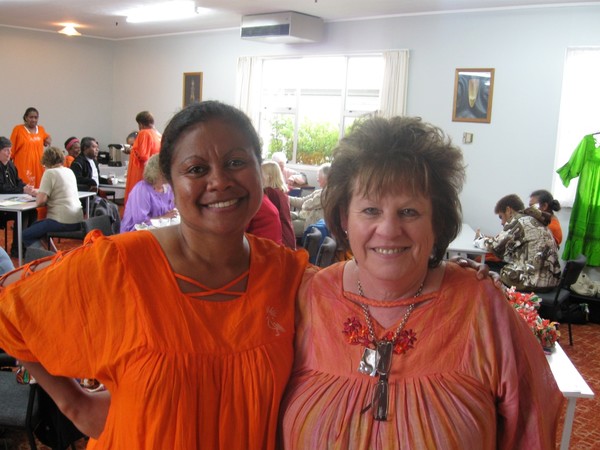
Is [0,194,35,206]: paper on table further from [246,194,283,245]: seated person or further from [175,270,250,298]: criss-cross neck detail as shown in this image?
[175,270,250,298]: criss-cross neck detail

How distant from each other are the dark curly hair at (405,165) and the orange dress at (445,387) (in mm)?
201

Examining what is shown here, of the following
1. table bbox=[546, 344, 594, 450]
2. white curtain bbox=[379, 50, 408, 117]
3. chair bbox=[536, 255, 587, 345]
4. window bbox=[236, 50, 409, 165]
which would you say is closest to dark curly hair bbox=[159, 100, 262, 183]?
table bbox=[546, 344, 594, 450]

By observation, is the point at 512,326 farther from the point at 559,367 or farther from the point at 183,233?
the point at 559,367

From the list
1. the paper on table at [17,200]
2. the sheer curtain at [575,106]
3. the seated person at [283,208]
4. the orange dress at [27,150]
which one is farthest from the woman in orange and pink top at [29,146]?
the sheer curtain at [575,106]

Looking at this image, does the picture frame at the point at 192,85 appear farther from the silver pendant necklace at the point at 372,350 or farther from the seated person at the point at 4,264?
the silver pendant necklace at the point at 372,350

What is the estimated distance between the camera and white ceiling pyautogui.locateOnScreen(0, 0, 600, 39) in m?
7.30

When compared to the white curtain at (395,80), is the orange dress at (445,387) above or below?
below

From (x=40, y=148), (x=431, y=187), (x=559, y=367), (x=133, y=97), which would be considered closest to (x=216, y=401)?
(x=431, y=187)

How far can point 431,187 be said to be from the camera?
1.44m

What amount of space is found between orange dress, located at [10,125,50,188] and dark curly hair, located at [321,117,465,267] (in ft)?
30.4

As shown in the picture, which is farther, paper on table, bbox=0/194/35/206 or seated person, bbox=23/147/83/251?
paper on table, bbox=0/194/35/206

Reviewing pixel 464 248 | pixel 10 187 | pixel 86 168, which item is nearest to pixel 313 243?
pixel 464 248

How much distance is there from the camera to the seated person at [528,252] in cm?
540

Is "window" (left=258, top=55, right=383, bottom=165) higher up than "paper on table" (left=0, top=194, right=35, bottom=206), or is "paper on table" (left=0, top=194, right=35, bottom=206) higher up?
"window" (left=258, top=55, right=383, bottom=165)
